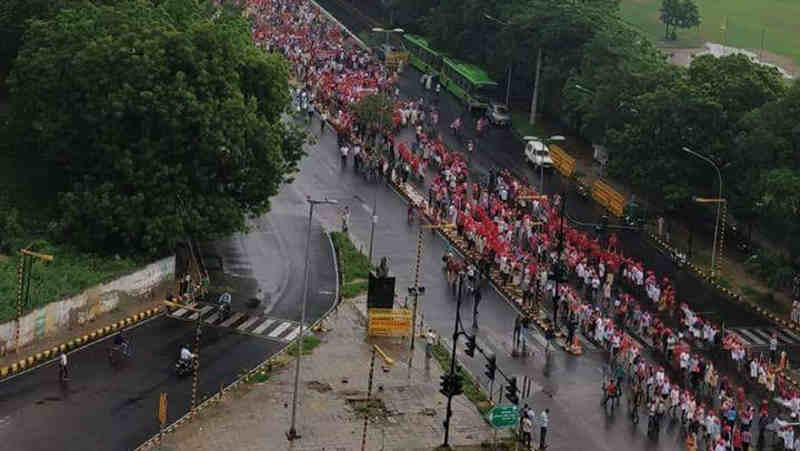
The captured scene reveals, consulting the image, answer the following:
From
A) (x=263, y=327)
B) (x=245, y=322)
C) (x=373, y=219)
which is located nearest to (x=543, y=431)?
(x=263, y=327)

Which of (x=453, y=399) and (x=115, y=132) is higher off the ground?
(x=115, y=132)

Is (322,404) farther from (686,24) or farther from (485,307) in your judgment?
(686,24)

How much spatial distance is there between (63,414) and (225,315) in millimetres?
13807

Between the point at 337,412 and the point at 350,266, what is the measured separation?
63.9 feet

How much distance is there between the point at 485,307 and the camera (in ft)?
253

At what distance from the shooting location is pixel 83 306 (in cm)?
6875

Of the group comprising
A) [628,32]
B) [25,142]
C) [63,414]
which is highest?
[628,32]

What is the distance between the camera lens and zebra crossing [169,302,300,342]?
70875 millimetres

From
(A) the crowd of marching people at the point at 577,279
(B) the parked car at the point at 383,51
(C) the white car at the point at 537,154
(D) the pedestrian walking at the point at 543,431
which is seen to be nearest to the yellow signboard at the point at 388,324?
(A) the crowd of marching people at the point at 577,279

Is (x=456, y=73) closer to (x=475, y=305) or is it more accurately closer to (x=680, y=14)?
(x=680, y=14)

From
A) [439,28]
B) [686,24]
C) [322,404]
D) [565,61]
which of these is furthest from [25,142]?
[686,24]

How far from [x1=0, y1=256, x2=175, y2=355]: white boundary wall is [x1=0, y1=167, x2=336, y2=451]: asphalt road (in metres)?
1.90

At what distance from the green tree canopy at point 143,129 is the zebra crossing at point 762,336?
87.9ft

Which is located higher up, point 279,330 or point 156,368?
point 279,330
